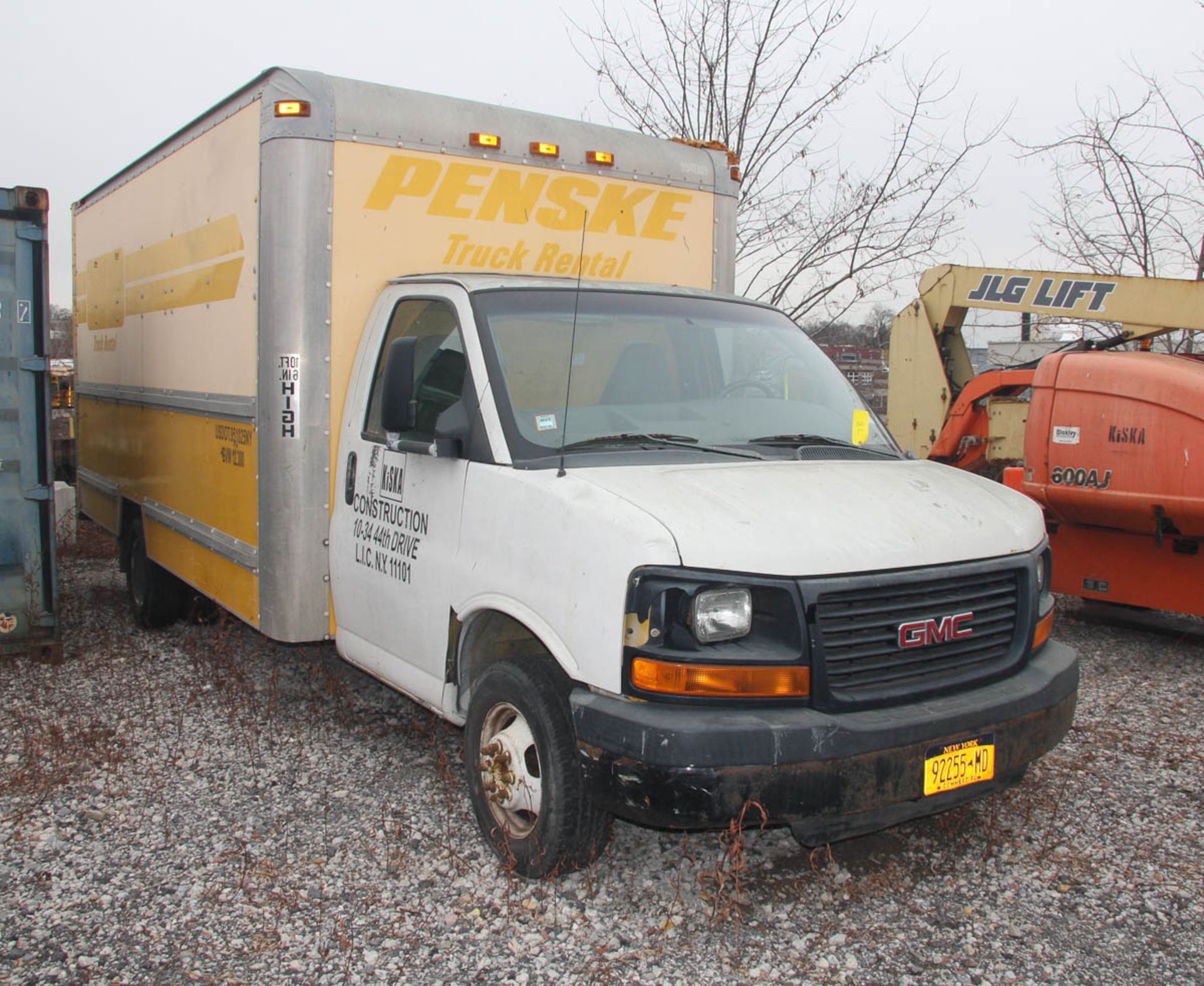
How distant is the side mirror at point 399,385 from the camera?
4117 millimetres

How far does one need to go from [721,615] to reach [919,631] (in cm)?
71

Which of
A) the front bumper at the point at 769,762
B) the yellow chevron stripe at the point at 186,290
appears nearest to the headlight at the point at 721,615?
the front bumper at the point at 769,762

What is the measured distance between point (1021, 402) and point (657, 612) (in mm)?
7186

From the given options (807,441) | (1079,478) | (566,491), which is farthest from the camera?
(1079,478)

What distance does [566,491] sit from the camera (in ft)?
12.0

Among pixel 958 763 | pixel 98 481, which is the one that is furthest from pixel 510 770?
pixel 98 481

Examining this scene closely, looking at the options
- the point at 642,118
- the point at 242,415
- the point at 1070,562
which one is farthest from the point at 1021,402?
the point at 242,415

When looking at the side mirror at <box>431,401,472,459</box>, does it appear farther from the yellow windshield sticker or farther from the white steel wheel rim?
the yellow windshield sticker

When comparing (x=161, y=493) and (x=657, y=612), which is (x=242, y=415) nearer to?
(x=161, y=493)

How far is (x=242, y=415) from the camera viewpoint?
5488mm

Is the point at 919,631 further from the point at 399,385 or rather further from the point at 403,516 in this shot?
the point at 403,516

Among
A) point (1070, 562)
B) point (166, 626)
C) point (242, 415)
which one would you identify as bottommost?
point (166, 626)

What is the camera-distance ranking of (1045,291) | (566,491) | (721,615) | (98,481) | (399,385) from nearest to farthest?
(721,615) < (566,491) < (399,385) < (98,481) < (1045,291)

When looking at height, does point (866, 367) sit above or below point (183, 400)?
above
